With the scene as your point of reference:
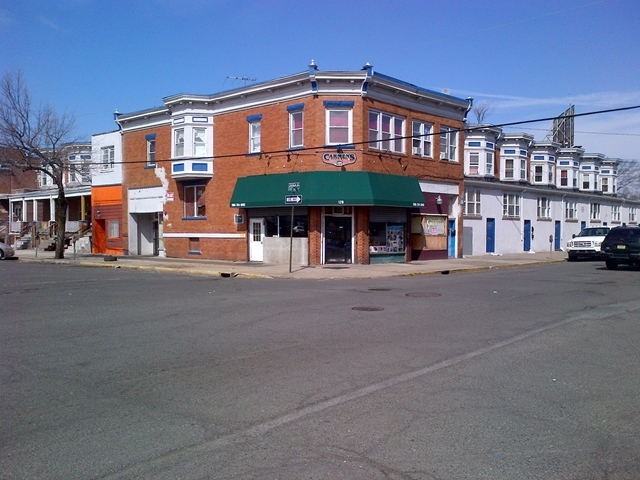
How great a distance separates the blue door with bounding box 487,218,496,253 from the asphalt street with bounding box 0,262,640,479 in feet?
77.2

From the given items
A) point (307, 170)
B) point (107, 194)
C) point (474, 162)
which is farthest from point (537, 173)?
point (107, 194)

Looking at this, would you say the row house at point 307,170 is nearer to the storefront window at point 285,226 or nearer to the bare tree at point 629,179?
the storefront window at point 285,226

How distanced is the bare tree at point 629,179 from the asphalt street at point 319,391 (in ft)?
260

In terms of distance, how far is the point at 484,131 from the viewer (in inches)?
1629

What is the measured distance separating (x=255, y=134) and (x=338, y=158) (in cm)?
522

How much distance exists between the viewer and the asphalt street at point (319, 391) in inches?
191

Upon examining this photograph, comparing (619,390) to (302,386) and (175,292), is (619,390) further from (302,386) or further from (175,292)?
A: (175,292)

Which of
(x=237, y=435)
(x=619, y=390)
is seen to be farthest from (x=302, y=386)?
(x=619, y=390)

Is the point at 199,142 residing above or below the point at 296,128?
below

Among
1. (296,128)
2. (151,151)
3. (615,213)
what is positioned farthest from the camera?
(615,213)

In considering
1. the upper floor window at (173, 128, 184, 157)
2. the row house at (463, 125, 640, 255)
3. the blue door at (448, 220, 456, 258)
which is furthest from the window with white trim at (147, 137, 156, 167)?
the row house at (463, 125, 640, 255)

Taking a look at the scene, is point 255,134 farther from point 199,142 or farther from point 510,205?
point 510,205

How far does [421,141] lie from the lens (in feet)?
97.3

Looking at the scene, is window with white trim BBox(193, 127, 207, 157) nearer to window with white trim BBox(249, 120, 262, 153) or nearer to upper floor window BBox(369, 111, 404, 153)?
window with white trim BBox(249, 120, 262, 153)
